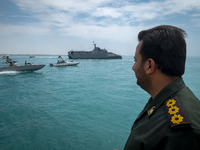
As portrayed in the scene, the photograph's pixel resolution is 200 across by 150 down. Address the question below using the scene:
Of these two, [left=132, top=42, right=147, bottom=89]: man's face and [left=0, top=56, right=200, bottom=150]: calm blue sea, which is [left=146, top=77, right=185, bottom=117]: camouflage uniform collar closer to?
[left=132, top=42, right=147, bottom=89]: man's face

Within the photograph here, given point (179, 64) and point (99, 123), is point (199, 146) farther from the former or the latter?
point (99, 123)

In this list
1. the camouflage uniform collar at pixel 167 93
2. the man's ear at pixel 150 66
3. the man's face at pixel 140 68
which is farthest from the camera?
the man's face at pixel 140 68

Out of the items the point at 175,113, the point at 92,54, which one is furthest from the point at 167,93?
the point at 92,54

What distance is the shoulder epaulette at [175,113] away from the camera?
2.84 ft

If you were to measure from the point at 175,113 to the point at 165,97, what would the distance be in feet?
0.67

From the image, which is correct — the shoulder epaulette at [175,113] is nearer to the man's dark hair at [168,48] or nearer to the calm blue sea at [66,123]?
the man's dark hair at [168,48]

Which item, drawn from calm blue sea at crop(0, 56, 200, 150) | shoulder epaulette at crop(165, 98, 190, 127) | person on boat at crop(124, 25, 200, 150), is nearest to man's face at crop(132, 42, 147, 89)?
person on boat at crop(124, 25, 200, 150)

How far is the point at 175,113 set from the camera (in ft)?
3.09

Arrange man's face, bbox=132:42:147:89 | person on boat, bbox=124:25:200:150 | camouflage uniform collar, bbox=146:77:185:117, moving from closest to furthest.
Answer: person on boat, bbox=124:25:200:150 < camouflage uniform collar, bbox=146:77:185:117 < man's face, bbox=132:42:147:89

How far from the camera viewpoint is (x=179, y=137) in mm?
839

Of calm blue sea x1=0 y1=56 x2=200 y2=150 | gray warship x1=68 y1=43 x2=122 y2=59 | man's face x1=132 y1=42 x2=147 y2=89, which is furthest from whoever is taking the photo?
gray warship x1=68 y1=43 x2=122 y2=59

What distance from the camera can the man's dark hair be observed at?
3.71 ft

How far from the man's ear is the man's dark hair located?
3 cm

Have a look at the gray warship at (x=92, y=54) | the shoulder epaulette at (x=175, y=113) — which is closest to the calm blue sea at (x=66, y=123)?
the shoulder epaulette at (x=175, y=113)
